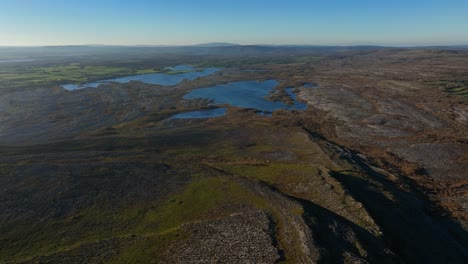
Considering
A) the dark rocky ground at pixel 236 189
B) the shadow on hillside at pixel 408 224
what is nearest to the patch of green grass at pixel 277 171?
the dark rocky ground at pixel 236 189

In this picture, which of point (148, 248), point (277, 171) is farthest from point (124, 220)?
point (277, 171)

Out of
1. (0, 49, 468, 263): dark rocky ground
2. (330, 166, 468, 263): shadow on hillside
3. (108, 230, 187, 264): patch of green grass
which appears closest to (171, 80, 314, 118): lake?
(0, 49, 468, 263): dark rocky ground

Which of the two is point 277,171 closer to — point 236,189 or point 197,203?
point 236,189

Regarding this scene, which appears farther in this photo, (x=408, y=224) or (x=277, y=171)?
(x=277, y=171)

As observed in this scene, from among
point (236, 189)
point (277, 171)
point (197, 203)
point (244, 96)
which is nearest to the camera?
point (197, 203)

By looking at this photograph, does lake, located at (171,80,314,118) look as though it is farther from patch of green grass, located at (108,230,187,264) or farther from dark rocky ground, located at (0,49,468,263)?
patch of green grass, located at (108,230,187,264)

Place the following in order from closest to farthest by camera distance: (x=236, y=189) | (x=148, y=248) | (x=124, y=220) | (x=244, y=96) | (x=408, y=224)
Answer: (x=148, y=248) < (x=124, y=220) < (x=408, y=224) < (x=236, y=189) < (x=244, y=96)

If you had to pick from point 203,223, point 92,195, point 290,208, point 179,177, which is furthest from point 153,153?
point 290,208

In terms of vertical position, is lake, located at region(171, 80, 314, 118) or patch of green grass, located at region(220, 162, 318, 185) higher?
lake, located at region(171, 80, 314, 118)

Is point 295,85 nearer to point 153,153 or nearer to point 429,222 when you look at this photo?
point 153,153
